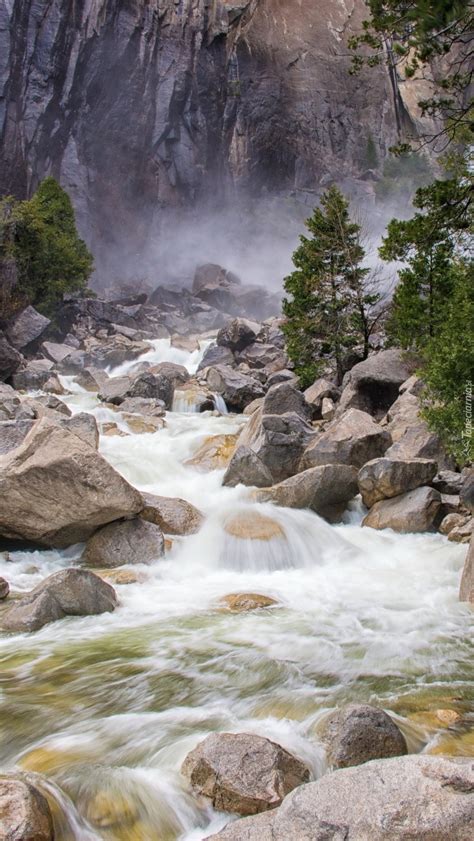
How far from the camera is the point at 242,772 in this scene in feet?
12.2

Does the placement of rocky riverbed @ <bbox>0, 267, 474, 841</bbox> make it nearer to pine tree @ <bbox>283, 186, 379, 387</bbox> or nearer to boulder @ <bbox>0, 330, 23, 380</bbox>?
pine tree @ <bbox>283, 186, 379, 387</bbox>

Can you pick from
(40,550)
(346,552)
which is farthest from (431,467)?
(40,550)

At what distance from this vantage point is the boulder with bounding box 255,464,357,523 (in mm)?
12047

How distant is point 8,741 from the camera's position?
15.1 ft

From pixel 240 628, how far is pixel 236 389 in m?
18.7

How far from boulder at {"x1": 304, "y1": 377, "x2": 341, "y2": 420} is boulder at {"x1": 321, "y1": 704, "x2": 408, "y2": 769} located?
15871 mm

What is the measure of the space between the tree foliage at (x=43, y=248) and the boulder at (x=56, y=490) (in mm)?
25515

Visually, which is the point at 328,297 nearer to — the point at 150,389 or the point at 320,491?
the point at 150,389

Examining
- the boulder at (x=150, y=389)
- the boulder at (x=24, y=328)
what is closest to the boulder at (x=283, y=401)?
the boulder at (x=150, y=389)

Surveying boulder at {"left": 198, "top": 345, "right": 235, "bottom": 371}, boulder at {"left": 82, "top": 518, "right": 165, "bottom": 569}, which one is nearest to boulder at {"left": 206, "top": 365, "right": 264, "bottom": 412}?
boulder at {"left": 198, "top": 345, "right": 235, "bottom": 371}

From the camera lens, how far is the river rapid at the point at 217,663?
4.16 meters

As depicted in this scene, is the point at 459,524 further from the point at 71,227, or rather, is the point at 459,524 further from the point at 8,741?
the point at 71,227

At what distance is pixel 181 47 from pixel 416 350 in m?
69.2

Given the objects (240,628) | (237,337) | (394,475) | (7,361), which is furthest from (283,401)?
(237,337)
